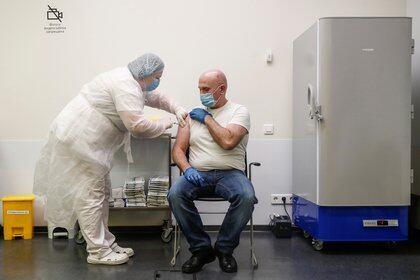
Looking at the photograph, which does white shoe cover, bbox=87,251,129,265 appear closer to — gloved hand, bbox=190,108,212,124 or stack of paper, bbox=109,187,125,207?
stack of paper, bbox=109,187,125,207

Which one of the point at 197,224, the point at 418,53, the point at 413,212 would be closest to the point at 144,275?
the point at 197,224

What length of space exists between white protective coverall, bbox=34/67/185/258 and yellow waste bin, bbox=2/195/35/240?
0.73 m

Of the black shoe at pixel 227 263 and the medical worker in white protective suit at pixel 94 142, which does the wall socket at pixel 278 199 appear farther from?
the medical worker in white protective suit at pixel 94 142

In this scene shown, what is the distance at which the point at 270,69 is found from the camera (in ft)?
11.3

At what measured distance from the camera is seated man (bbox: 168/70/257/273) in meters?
2.41

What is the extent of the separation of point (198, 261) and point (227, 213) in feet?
1.15

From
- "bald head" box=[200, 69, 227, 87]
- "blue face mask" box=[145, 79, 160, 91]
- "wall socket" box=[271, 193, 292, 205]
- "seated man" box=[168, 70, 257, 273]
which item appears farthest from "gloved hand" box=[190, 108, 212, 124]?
"wall socket" box=[271, 193, 292, 205]

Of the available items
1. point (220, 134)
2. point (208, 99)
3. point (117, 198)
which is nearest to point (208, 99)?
point (208, 99)

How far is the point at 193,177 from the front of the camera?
2498 mm

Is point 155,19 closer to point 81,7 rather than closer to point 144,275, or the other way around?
point 81,7

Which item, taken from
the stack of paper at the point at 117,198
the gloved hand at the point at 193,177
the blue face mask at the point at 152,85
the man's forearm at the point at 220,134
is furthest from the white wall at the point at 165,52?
the gloved hand at the point at 193,177

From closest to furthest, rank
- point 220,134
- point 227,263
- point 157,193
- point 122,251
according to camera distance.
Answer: point 227,263 → point 220,134 → point 122,251 → point 157,193

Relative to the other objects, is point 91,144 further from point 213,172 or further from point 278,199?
point 278,199

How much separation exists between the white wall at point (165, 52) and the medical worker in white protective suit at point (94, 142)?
0.88 m
